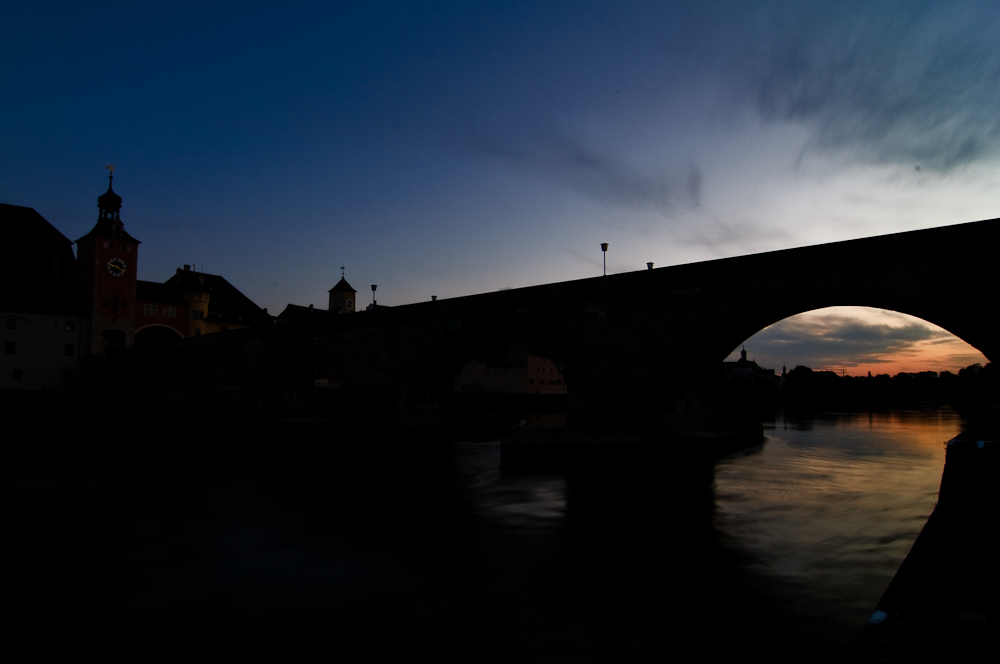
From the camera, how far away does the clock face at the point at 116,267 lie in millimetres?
57000

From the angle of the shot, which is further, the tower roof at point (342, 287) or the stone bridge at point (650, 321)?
the tower roof at point (342, 287)

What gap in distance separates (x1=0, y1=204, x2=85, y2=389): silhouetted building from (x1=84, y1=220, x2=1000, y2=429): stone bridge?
34795 mm

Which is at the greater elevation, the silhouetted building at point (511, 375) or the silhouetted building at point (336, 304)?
the silhouetted building at point (336, 304)

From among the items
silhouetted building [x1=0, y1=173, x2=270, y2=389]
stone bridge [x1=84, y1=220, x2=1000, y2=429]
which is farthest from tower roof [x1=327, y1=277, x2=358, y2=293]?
stone bridge [x1=84, y1=220, x2=1000, y2=429]

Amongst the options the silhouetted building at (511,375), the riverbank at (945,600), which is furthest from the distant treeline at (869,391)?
the riverbank at (945,600)

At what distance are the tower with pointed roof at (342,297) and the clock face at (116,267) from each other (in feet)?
101

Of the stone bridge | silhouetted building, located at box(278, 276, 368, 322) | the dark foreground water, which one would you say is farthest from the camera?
silhouetted building, located at box(278, 276, 368, 322)

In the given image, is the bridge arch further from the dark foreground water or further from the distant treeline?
the distant treeline

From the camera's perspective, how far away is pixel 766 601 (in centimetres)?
588

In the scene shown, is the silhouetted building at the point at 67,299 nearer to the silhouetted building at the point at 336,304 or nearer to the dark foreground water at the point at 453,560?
the silhouetted building at the point at 336,304

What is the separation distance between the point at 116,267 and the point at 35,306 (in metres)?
7.06

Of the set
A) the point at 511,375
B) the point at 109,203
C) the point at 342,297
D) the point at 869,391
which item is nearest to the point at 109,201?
the point at 109,203

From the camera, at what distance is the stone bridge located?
1260cm

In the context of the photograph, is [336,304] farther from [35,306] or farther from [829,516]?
[829,516]
